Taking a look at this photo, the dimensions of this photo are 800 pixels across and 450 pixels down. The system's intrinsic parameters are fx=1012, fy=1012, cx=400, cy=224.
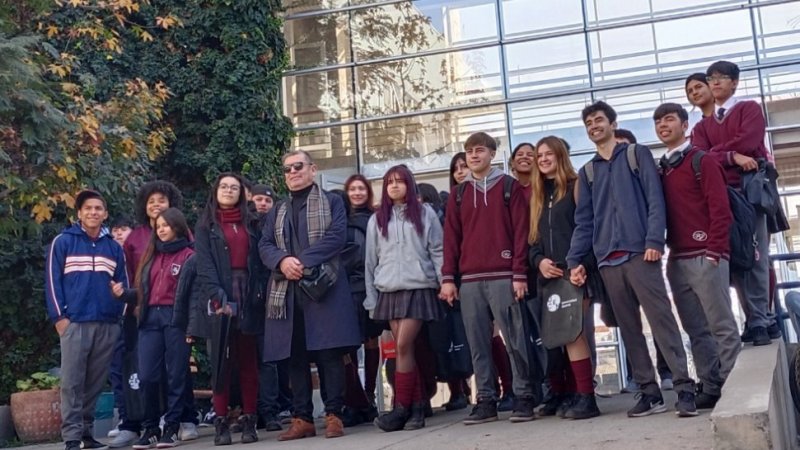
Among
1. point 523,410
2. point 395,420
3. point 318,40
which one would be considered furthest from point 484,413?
point 318,40

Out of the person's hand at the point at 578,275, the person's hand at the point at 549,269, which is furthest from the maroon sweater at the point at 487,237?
the person's hand at the point at 578,275

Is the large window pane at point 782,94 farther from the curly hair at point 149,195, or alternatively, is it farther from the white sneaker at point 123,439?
the white sneaker at point 123,439

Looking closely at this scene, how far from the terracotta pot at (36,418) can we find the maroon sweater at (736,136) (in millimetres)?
6817

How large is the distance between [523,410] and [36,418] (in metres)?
5.73

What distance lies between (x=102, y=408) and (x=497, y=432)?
5.43 meters

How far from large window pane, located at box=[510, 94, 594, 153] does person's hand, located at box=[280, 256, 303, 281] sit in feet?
29.2

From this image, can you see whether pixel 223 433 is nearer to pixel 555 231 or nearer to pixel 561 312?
pixel 561 312

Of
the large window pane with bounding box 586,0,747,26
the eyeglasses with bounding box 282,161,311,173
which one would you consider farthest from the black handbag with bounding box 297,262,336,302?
the large window pane with bounding box 586,0,747,26

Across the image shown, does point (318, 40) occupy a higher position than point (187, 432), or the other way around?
point (318, 40)

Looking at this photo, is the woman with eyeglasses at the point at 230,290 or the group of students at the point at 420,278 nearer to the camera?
the group of students at the point at 420,278

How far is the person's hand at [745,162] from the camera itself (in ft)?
21.9

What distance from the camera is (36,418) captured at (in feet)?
32.8

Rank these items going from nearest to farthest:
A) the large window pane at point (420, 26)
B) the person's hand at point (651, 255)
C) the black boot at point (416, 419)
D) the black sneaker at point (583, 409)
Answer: the person's hand at point (651, 255) < the black sneaker at point (583, 409) < the black boot at point (416, 419) < the large window pane at point (420, 26)

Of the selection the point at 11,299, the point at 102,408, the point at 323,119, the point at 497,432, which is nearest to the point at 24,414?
the point at 102,408
